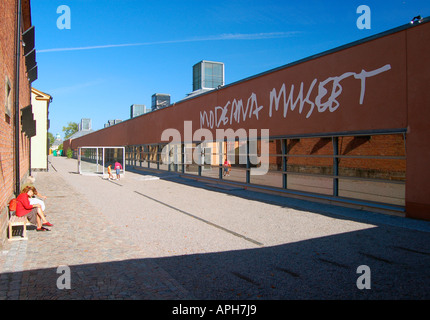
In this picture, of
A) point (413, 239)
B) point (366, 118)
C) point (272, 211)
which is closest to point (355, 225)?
point (413, 239)

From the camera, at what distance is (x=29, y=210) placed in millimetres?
7117

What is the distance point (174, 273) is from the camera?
4.78 meters

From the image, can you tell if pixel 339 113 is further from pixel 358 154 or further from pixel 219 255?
pixel 358 154

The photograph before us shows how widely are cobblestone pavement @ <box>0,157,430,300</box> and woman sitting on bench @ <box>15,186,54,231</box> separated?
0.91 ft

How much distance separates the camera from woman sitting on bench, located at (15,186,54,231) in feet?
23.1

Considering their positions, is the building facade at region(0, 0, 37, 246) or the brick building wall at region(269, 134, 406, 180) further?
the brick building wall at region(269, 134, 406, 180)

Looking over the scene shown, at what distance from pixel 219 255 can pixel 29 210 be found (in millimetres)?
4315

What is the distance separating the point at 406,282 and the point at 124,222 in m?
6.08

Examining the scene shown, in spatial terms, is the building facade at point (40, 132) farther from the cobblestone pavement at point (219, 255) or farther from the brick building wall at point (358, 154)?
the cobblestone pavement at point (219, 255)

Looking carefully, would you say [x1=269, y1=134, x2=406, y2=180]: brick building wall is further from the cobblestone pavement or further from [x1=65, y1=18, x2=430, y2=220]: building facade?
the cobblestone pavement

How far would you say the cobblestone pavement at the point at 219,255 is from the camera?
4141 millimetres

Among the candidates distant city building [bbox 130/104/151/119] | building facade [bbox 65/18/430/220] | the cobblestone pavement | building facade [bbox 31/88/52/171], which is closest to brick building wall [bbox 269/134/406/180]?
building facade [bbox 65/18/430/220]

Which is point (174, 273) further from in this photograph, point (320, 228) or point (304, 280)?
point (320, 228)

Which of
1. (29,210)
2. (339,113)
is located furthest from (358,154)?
(29,210)
